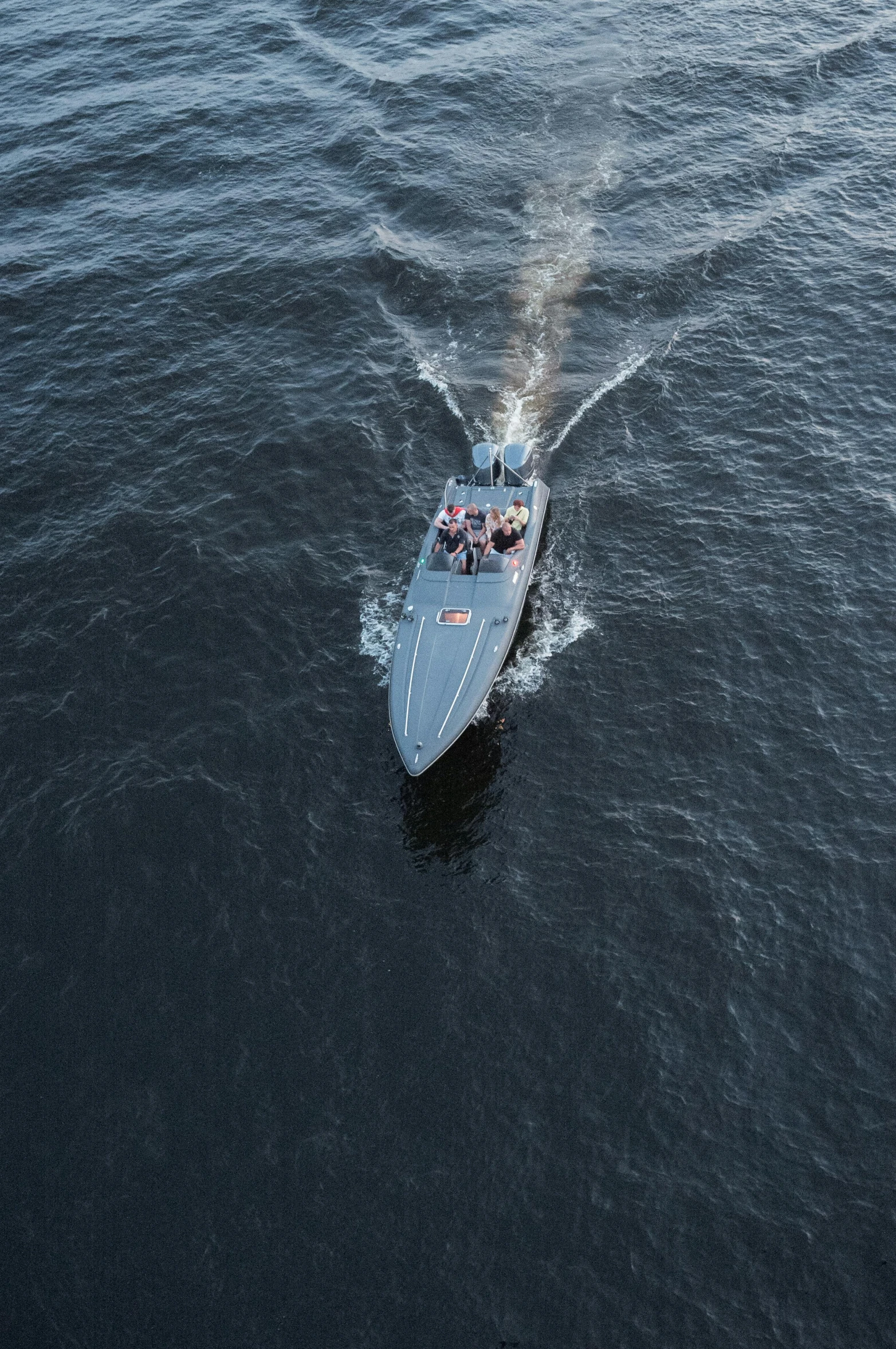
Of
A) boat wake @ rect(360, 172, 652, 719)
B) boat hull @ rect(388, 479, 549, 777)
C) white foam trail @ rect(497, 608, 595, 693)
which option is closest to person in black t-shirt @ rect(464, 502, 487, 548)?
boat hull @ rect(388, 479, 549, 777)

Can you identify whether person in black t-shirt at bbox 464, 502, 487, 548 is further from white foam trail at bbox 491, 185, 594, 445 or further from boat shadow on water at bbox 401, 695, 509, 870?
boat shadow on water at bbox 401, 695, 509, 870

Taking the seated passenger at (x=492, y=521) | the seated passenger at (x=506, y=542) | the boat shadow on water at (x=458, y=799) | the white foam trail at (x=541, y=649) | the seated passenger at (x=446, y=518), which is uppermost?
the seated passenger at (x=446, y=518)

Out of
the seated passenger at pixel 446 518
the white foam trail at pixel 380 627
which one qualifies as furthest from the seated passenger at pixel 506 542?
the white foam trail at pixel 380 627

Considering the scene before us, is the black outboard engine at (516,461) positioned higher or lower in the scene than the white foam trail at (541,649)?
higher

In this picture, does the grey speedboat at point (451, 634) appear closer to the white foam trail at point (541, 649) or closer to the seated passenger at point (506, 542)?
the seated passenger at point (506, 542)

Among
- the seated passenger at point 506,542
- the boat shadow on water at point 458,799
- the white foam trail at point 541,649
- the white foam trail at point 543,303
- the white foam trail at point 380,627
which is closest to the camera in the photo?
the boat shadow on water at point 458,799

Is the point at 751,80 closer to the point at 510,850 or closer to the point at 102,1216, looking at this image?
the point at 510,850
